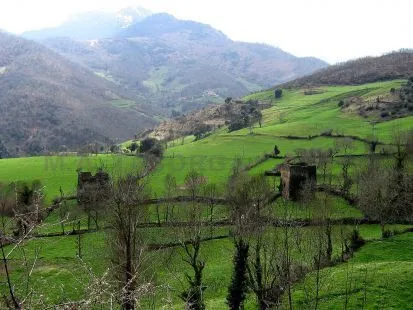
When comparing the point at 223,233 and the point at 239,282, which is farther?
the point at 223,233

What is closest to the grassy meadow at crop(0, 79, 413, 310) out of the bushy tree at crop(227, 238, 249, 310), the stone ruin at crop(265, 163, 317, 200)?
the bushy tree at crop(227, 238, 249, 310)

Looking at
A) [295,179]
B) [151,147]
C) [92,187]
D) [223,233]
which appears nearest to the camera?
[223,233]

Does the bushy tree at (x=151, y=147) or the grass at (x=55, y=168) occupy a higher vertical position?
the bushy tree at (x=151, y=147)

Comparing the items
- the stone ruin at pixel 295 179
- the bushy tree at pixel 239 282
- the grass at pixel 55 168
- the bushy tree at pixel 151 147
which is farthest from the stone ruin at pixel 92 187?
the bushy tree at pixel 239 282

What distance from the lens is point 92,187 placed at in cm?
8100

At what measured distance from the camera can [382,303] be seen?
28.3 meters

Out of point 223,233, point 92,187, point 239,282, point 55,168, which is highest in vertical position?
point 55,168

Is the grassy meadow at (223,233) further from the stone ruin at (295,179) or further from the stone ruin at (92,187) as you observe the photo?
the stone ruin at (295,179)

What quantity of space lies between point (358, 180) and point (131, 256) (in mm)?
58715

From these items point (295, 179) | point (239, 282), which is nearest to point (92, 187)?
point (295, 179)

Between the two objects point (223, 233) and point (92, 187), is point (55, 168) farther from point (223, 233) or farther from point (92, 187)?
point (223, 233)

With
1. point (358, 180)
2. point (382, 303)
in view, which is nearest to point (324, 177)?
point (358, 180)

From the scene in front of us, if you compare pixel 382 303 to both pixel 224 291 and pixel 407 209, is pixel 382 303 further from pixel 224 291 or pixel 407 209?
pixel 407 209

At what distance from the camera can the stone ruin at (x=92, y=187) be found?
75438 mm
